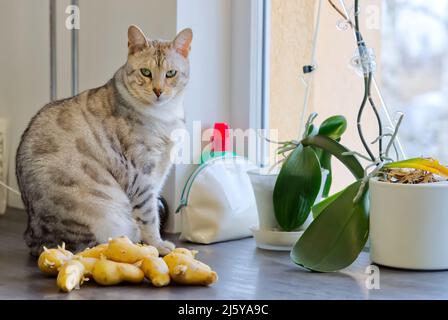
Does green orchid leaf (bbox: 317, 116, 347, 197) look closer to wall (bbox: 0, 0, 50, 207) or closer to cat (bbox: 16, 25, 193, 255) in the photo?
cat (bbox: 16, 25, 193, 255)

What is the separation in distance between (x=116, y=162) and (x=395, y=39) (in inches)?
26.2

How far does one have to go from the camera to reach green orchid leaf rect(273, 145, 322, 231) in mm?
1535

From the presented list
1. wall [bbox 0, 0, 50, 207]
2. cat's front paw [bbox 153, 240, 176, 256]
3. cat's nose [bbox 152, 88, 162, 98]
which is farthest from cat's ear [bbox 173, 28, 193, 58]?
wall [bbox 0, 0, 50, 207]

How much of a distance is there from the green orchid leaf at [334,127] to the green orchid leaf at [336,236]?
182 millimetres

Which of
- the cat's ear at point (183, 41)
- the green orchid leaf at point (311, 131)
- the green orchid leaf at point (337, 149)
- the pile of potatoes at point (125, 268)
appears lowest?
the pile of potatoes at point (125, 268)

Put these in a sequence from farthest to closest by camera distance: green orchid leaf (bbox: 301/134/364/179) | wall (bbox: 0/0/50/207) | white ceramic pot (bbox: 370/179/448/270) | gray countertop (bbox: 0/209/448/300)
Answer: wall (bbox: 0/0/50/207) < green orchid leaf (bbox: 301/134/364/179) < white ceramic pot (bbox: 370/179/448/270) < gray countertop (bbox: 0/209/448/300)

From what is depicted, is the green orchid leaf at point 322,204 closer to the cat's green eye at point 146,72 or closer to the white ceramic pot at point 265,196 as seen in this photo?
the white ceramic pot at point 265,196

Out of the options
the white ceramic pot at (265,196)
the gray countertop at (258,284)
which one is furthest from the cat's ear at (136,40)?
the gray countertop at (258,284)

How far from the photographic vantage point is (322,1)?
1801 mm

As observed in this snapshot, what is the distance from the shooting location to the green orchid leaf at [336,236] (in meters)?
1.38

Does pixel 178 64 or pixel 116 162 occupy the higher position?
pixel 178 64

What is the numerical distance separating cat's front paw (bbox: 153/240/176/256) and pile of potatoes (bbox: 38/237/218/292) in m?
0.23
